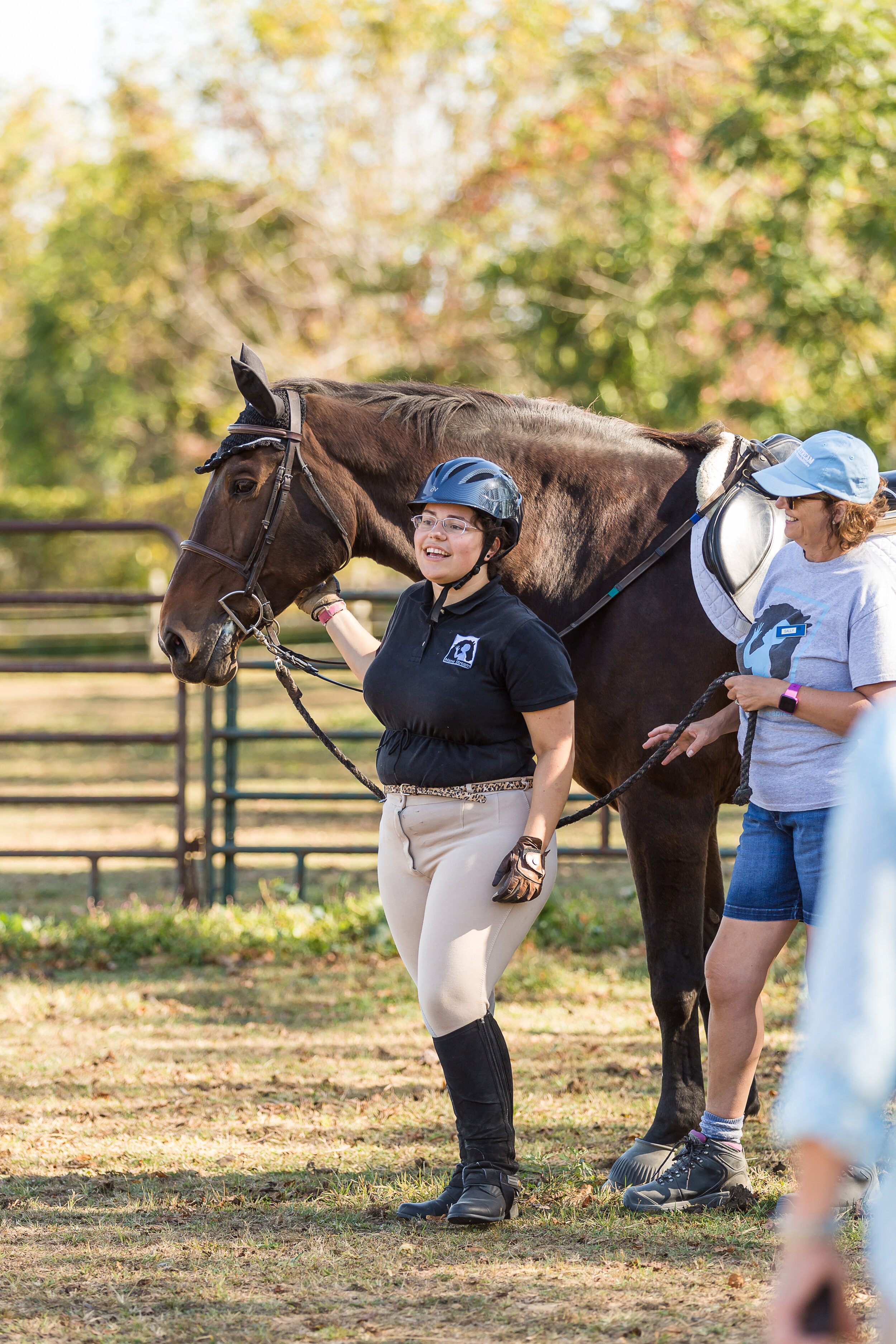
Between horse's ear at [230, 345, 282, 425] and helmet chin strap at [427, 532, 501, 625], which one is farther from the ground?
horse's ear at [230, 345, 282, 425]

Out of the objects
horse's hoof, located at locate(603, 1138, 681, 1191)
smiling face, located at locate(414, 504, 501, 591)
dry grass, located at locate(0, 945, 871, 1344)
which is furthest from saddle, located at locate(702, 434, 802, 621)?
dry grass, located at locate(0, 945, 871, 1344)

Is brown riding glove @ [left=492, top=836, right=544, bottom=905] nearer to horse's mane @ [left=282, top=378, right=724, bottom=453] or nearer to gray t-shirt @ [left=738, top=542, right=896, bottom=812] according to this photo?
gray t-shirt @ [left=738, top=542, right=896, bottom=812]

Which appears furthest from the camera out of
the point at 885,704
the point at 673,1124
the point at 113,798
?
the point at 113,798

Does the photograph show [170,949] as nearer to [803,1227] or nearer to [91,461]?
[803,1227]

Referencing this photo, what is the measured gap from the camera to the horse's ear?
3443 mm

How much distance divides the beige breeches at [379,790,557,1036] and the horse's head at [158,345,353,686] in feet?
2.55

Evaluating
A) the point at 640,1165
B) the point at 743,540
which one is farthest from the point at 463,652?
the point at 640,1165

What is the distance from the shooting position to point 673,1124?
339cm

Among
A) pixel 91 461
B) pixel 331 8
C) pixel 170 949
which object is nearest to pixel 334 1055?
pixel 170 949

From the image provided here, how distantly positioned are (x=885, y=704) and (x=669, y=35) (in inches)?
616

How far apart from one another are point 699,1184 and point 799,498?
1.75 meters

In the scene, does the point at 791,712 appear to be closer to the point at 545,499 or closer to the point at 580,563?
the point at 580,563

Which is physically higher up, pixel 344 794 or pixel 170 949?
pixel 344 794

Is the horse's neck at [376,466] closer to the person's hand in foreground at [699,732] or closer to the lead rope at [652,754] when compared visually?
the lead rope at [652,754]
